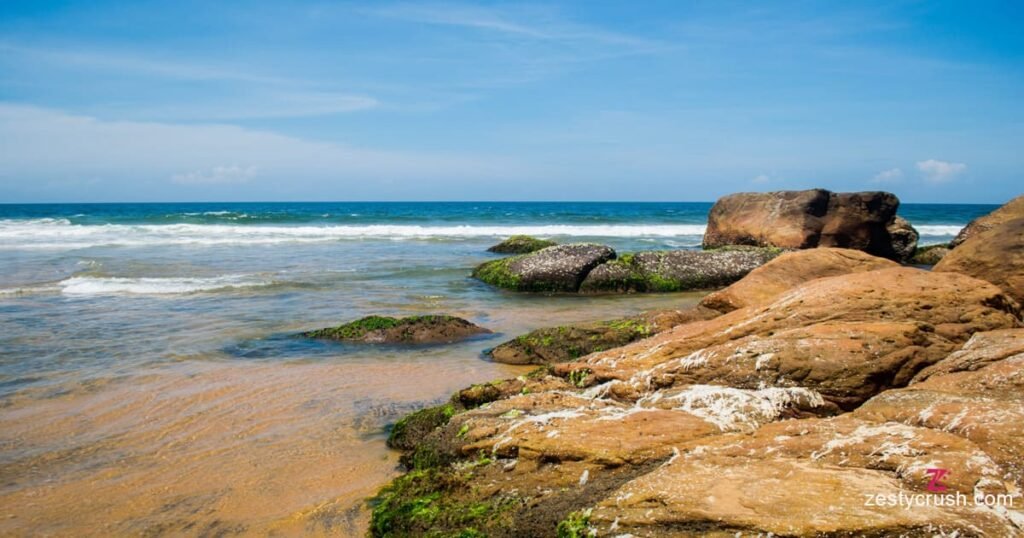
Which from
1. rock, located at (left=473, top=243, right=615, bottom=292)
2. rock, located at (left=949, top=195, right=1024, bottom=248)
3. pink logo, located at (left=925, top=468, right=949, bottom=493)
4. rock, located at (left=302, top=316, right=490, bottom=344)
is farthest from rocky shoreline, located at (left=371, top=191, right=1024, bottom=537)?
rock, located at (left=949, top=195, right=1024, bottom=248)

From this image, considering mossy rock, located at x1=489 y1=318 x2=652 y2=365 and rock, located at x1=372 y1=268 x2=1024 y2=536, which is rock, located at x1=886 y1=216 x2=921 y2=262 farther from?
rock, located at x1=372 y1=268 x2=1024 y2=536

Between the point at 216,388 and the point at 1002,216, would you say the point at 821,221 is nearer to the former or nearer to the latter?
the point at 1002,216

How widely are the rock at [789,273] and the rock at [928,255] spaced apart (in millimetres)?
13405

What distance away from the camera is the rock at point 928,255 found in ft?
66.9

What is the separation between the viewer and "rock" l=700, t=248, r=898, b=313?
8570 millimetres

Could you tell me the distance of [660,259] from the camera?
15406mm

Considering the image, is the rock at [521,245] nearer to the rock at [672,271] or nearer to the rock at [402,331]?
the rock at [672,271]

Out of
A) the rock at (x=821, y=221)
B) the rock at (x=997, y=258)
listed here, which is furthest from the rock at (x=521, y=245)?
the rock at (x=997, y=258)

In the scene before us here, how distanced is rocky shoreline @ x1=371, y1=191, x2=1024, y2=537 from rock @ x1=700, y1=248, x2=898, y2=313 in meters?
1.14

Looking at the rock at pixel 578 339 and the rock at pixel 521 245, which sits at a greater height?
the rock at pixel 521 245

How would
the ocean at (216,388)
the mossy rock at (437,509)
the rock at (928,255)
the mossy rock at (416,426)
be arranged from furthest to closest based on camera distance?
the rock at (928,255)
the mossy rock at (416,426)
the ocean at (216,388)
the mossy rock at (437,509)

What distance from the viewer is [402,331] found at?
394 inches

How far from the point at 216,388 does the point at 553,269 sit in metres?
8.43

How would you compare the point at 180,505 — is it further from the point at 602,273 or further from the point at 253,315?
the point at 602,273
